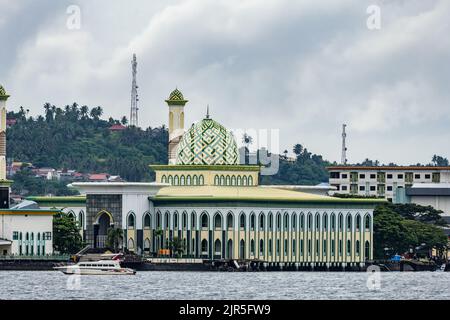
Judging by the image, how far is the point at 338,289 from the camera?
78.5 m

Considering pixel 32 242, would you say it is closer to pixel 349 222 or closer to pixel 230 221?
pixel 230 221

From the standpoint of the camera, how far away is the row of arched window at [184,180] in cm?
13012

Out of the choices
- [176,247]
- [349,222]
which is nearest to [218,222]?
[176,247]

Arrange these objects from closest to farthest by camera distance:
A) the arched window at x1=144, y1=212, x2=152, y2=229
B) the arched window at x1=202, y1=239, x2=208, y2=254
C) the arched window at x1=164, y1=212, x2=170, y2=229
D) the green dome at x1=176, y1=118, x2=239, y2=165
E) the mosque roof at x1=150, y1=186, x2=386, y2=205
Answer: the mosque roof at x1=150, y1=186, x2=386, y2=205
the arched window at x1=202, y1=239, x2=208, y2=254
the arched window at x1=144, y1=212, x2=152, y2=229
the arched window at x1=164, y1=212, x2=170, y2=229
the green dome at x1=176, y1=118, x2=239, y2=165

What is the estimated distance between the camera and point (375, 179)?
17875cm

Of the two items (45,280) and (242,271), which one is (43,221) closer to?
(242,271)

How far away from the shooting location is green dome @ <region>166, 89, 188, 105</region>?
13338cm

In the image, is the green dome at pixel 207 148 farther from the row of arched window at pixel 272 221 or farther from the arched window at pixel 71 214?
the arched window at pixel 71 214

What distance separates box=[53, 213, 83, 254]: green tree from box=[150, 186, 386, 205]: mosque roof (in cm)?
700

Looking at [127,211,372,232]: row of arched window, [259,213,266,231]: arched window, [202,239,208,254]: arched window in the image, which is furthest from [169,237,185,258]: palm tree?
[259,213,266,231]: arched window

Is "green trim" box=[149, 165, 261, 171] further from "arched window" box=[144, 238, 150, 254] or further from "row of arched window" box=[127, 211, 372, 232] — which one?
"arched window" box=[144, 238, 150, 254]

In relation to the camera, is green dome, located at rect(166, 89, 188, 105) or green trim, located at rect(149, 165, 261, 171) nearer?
green trim, located at rect(149, 165, 261, 171)
